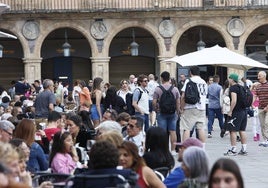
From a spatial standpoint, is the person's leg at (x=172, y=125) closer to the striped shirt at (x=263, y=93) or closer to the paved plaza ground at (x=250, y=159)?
the paved plaza ground at (x=250, y=159)

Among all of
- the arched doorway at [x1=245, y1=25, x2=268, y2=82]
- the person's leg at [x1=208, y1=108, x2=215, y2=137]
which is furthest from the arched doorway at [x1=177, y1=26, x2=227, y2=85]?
the person's leg at [x1=208, y1=108, x2=215, y2=137]

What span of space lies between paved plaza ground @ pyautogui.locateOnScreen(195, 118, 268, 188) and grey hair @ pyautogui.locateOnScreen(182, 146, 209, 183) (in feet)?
18.6

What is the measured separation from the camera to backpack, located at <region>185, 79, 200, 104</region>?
15609mm

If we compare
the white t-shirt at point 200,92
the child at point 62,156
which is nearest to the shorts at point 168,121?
the white t-shirt at point 200,92

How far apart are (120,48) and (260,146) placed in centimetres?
1837

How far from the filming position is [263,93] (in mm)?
17203

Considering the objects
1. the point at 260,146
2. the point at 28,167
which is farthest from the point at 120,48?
the point at 28,167

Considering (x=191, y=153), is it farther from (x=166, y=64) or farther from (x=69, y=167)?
(x=166, y=64)

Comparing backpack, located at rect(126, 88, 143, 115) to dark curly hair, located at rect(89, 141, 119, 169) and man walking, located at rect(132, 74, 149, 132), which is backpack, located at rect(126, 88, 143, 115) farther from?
dark curly hair, located at rect(89, 141, 119, 169)

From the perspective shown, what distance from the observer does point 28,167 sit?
9.61 m

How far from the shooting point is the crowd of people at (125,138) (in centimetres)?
663

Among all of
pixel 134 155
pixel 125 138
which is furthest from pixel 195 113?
pixel 134 155

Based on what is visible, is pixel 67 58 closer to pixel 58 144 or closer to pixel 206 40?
pixel 206 40

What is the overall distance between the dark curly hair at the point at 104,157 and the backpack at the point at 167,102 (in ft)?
28.8
